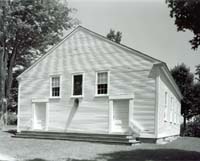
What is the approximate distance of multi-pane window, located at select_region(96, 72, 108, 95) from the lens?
18500 millimetres

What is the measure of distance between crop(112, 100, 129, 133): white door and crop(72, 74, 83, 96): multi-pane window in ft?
8.74

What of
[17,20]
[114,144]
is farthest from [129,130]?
[17,20]

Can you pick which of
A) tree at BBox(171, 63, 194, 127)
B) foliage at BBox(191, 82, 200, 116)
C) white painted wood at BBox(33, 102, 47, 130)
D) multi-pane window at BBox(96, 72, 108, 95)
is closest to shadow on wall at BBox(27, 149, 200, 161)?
multi-pane window at BBox(96, 72, 108, 95)

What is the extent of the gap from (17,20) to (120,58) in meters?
16.4

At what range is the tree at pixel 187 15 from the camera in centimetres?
989

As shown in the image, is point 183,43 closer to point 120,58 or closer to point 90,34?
point 120,58

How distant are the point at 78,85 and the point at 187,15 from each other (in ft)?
34.1

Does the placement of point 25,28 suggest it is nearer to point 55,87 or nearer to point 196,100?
point 55,87

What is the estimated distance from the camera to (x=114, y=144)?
621 inches

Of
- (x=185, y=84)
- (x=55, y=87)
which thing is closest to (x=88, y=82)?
(x=55, y=87)

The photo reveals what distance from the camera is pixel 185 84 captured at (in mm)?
32844

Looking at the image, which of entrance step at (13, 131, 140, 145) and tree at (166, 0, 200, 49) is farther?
entrance step at (13, 131, 140, 145)

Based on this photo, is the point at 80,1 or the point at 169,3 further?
the point at 80,1

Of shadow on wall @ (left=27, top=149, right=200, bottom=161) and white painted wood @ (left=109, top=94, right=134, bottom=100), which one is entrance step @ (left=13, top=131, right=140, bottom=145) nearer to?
white painted wood @ (left=109, top=94, right=134, bottom=100)
